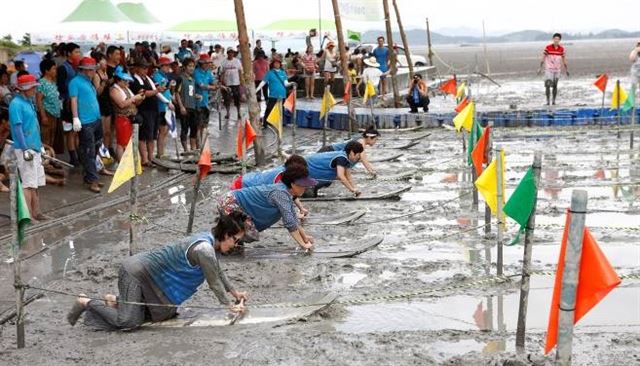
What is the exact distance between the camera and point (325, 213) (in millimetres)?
12992

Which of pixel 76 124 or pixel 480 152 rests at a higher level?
pixel 76 124

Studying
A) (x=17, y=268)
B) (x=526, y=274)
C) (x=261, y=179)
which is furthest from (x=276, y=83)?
(x=526, y=274)

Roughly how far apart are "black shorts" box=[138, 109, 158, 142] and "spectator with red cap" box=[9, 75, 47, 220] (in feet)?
14.1

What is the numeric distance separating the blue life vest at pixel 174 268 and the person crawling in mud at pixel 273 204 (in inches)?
87.6

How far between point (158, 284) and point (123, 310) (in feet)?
1.13

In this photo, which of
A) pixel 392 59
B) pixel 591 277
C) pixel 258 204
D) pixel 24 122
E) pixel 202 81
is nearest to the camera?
pixel 591 277

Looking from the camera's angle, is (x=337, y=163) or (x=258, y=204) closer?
(x=258, y=204)

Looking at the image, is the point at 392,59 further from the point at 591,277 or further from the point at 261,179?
the point at 591,277

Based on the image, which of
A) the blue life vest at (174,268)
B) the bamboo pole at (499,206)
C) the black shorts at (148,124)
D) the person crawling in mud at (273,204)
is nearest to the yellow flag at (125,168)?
the person crawling in mud at (273,204)

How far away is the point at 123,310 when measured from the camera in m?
7.62

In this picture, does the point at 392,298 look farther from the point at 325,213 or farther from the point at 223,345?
the point at 325,213

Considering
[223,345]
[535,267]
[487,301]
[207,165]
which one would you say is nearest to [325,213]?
[207,165]

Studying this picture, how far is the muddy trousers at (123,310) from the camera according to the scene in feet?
24.9

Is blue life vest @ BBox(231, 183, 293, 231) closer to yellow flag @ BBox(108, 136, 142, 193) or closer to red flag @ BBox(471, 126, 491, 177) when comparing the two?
yellow flag @ BBox(108, 136, 142, 193)
